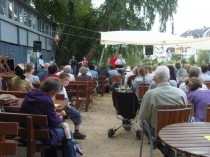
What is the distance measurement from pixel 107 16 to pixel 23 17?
5298 mm

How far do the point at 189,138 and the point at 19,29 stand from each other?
1524 cm

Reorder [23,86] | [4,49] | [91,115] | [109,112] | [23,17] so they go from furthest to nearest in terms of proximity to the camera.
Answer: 1. [23,17]
2. [4,49]
3. [109,112]
4. [91,115]
5. [23,86]

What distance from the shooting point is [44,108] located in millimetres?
3078

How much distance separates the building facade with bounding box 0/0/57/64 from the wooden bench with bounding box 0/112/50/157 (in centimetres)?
1115

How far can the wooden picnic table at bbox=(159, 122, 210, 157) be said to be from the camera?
7.08 ft

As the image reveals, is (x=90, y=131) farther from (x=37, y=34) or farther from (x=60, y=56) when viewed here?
(x=60, y=56)

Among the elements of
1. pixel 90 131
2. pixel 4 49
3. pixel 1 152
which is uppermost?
pixel 4 49

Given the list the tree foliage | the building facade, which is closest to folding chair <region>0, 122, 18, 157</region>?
the building facade

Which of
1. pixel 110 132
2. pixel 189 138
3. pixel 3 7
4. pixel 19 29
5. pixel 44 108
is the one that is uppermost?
pixel 3 7

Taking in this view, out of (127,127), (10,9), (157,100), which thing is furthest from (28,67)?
(10,9)

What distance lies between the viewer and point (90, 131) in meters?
5.73

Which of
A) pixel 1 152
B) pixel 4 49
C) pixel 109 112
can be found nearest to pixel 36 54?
pixel 4 49

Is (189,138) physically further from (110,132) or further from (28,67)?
(28,67)

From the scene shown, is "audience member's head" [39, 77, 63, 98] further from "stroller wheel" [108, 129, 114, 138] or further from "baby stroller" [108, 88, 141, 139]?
"stroller wheel" [108, 129, 114, 138]
